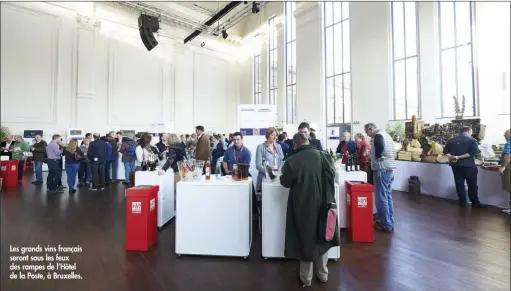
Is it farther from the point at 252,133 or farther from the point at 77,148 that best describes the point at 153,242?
the point at 77,148

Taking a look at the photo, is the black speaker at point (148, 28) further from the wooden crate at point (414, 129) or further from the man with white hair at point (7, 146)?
the wooden crate at point (414, 129)

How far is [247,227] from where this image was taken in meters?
2.69

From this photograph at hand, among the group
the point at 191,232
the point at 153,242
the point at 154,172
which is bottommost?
the point at 153,242

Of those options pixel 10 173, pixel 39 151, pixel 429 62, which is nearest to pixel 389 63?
pixel 429 62

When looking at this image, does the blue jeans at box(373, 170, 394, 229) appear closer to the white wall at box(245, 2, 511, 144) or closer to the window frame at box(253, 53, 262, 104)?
the white wall at box(245, 2, 511, 144)

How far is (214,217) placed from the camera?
8.82 feet

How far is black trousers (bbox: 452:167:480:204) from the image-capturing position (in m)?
4.63

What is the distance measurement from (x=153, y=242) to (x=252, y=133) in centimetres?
335

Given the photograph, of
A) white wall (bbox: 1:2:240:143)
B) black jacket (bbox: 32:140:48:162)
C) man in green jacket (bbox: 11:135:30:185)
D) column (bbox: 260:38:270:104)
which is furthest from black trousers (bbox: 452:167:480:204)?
column (bbox: 260:38:270:104)

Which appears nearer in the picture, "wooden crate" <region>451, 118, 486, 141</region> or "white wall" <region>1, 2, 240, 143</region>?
"wooden crate" <region>451, 118, 486, 141</region>

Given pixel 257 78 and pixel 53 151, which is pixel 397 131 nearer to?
pixel 53 151

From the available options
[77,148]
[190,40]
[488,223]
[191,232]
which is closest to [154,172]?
[191,232]

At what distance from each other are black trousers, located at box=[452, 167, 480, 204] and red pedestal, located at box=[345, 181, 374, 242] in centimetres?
277

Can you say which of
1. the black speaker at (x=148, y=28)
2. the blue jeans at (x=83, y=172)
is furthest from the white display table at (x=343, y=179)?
the black speaker at (x=148, y=28)
